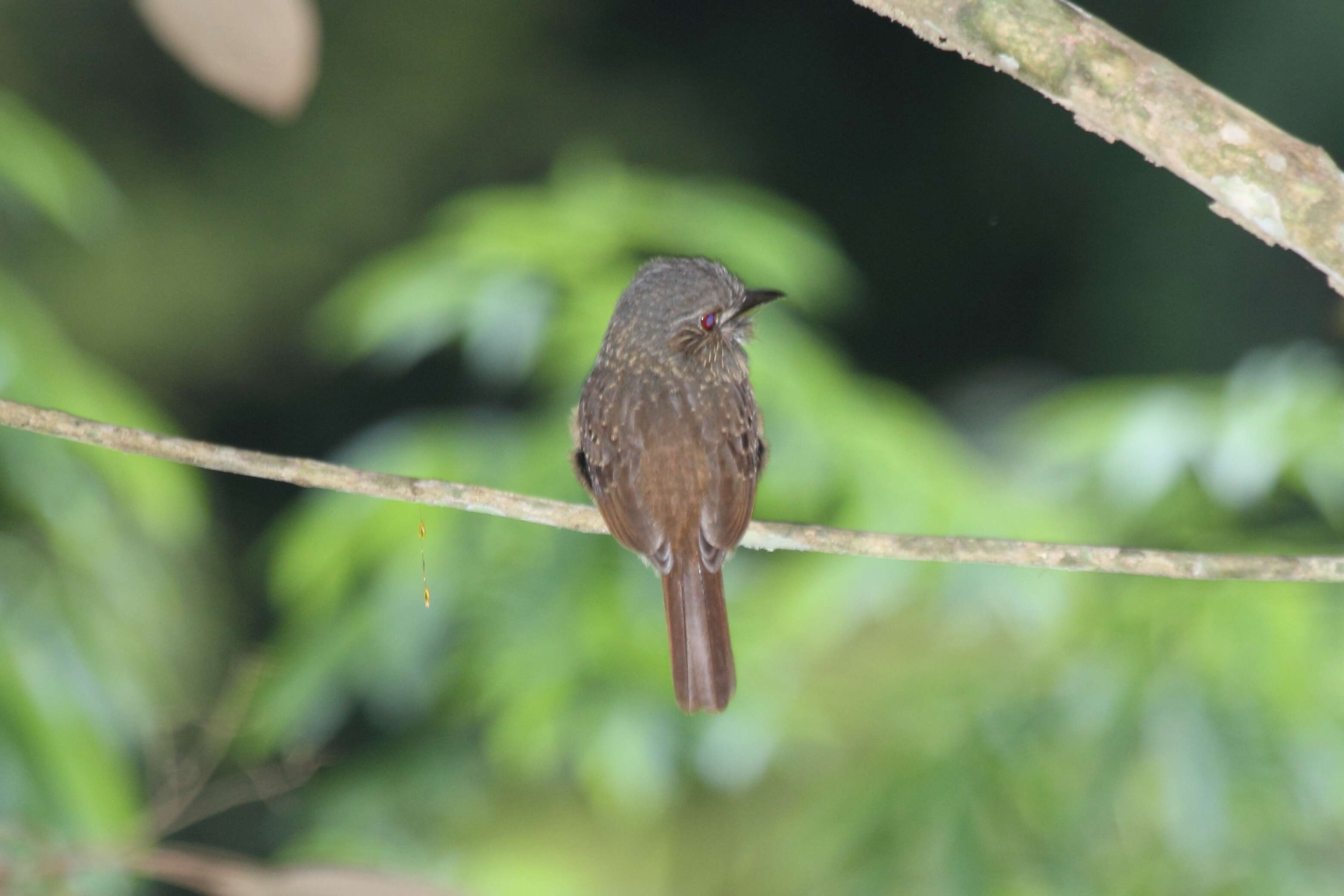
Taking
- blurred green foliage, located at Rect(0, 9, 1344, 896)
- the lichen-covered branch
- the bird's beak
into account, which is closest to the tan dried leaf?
the lichen-covered branch

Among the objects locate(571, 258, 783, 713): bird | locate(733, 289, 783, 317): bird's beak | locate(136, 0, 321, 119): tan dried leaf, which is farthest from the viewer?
locate(733, 289, 783, 317): bird's beak

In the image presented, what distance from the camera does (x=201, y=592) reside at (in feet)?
17.8

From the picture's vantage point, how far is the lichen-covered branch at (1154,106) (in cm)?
139

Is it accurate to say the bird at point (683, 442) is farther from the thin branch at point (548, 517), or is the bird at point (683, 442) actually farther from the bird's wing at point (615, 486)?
the thin branch at point (548, 517)

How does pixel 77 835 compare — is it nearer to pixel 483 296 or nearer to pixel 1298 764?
pixel 483 296

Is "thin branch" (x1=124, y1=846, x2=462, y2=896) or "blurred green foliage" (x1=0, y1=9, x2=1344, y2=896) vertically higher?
"blurred green foliage" (x1=0, y1=9, x2=1344, y2=896)

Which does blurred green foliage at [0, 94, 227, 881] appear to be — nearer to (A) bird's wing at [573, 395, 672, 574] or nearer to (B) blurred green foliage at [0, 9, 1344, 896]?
(B) blurred green foliage at [0, 9, 1344, 896]

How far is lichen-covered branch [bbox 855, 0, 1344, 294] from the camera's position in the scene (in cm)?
→ 139

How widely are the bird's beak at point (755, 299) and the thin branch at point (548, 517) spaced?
0.64m

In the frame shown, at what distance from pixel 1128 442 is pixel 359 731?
3679 millimetres

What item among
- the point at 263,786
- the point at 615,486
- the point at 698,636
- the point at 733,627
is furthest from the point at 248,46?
the point at 733,627

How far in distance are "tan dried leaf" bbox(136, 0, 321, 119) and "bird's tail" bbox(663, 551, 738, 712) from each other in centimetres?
118

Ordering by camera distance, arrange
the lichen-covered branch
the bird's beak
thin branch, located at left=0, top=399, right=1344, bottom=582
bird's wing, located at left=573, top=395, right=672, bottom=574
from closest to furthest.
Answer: the lichen-covered branch, thin branch, located at left=0, top=399, right=1344, bottom=582, bird's wing, located at left=573, top=395, right=672, bottom=574, the bird's beak

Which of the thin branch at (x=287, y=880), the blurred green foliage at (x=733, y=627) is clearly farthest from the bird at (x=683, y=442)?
the thin branch at (x=287, y=880)
